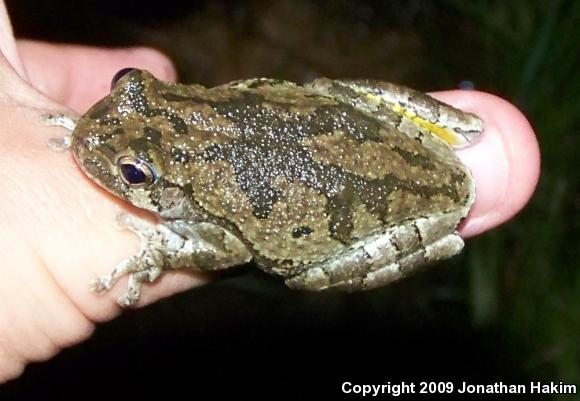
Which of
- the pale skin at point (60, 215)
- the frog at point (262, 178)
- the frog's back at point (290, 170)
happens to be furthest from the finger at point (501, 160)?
the frog's back at point (290, 170)

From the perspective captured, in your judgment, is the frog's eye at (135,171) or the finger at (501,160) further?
the finger at (501,160)

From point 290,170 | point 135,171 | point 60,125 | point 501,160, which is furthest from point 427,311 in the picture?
point 60,125

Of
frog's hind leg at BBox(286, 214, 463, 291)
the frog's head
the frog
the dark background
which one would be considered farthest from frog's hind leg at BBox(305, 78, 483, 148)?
the dark background

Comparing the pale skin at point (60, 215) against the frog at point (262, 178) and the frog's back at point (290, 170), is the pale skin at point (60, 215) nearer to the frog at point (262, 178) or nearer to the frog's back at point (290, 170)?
Result: the frog at point (262, 178)

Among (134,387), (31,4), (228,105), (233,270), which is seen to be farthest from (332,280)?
(31,4)

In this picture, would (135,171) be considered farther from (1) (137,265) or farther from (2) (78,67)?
(2) (78,67)

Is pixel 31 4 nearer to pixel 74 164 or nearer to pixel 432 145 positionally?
pixel 74 164
